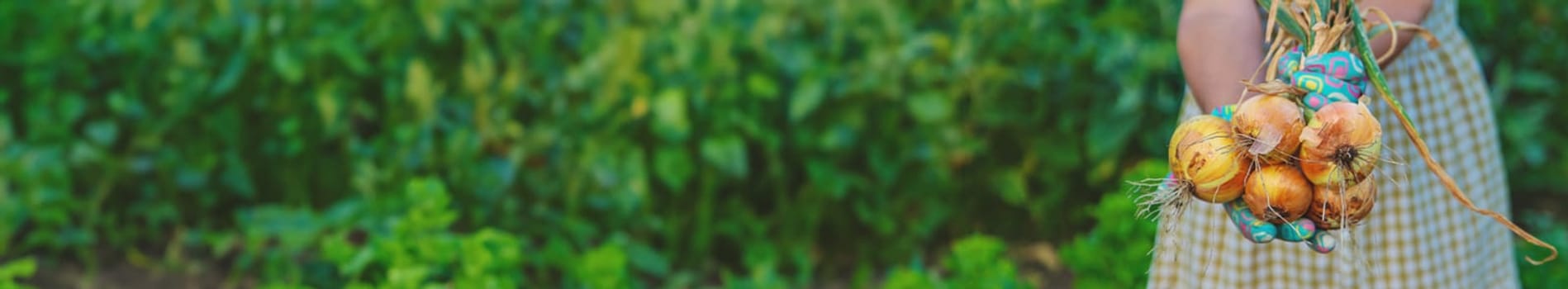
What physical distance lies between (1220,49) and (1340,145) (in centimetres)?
26

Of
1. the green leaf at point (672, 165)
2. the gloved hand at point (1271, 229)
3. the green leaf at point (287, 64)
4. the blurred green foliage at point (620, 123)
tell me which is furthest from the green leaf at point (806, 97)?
the gloved hand at point (1271, 229)

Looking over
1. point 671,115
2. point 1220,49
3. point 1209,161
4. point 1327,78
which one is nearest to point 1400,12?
point 1220,49

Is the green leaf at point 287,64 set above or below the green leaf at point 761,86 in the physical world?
above

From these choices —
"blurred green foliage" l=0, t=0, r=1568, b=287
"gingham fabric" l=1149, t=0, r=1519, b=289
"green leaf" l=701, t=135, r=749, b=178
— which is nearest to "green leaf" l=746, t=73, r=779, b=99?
"blurred green foliage" l=0, t=0, r=1568, b=287

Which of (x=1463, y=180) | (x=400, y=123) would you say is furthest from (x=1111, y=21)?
(x=400, y=123)

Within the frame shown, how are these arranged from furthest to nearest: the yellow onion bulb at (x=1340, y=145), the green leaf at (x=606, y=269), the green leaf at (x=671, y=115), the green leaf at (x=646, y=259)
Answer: the green leaf at (x=646, y=259), the green leaf at (x=671, y=115), the green leaf at (x=606, y=269), the yellow onion bulb at (x=1340, y=145)

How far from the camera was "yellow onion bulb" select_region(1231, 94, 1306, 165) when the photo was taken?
0.98 meters

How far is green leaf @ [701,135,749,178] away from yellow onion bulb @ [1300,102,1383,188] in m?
1.80

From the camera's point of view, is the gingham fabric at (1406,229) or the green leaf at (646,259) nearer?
the gingham fabric at (1406,229)

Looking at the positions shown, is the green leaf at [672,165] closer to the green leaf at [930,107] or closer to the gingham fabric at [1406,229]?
the green leaf at [930,107]

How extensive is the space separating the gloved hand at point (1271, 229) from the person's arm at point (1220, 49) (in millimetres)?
107

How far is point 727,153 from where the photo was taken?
9.00 feet

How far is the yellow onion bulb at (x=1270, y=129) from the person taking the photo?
3.20 ft

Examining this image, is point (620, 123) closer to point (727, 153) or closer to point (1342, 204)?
point (727, 153)
